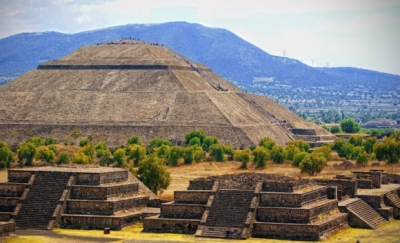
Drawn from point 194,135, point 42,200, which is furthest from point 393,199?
point 194,135

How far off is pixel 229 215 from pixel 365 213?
39.8 ft

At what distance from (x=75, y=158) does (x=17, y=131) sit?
4977 cm

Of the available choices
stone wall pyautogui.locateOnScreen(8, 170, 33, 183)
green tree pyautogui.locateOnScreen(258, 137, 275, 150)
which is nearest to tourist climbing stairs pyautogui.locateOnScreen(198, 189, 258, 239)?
stone wall pyautogui.locateOnScreen(8, 170, 33, 183)

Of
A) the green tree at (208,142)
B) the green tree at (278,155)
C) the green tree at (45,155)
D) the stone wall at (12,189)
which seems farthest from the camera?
the green tree at (208,142)

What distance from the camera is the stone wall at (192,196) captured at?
66.2m

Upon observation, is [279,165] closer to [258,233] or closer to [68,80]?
[258,233]

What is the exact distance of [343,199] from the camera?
239ft

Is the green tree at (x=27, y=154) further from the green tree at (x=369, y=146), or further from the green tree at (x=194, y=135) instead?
the green tree at (x=369, y=146)

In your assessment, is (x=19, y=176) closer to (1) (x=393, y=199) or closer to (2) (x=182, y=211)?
(2) (x=182, y=211)

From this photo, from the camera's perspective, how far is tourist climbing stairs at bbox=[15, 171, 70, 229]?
66575 mm

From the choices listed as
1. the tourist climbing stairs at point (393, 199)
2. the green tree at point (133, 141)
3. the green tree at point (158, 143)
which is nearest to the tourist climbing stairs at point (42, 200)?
the tourist climbing stairs at point (393, 199)

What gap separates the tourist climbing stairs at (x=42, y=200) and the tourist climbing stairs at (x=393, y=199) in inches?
940

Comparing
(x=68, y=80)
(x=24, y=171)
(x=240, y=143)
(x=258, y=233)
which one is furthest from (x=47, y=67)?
(x=258, y=233)

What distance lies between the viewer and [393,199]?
76750 mm
